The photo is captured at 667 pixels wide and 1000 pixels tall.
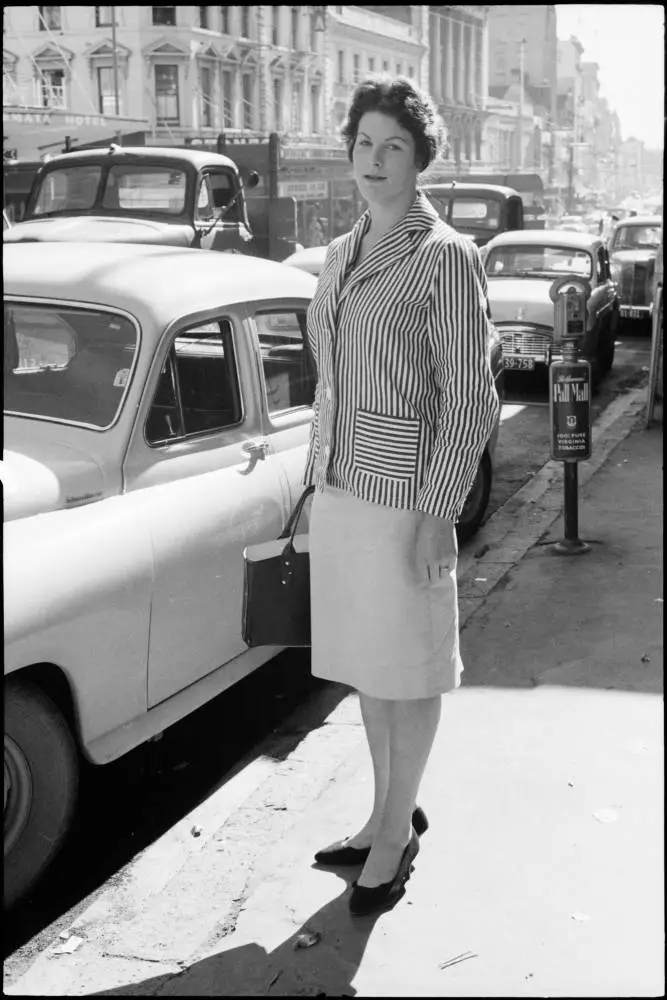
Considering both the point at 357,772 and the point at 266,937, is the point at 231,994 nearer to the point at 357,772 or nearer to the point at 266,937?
the point at 266,937

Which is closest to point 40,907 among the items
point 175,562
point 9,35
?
point 175,562

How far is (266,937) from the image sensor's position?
296 centimetres

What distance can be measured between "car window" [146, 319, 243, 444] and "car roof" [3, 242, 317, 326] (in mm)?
102

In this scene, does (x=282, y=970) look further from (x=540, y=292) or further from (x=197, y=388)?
(x=540, y=292)

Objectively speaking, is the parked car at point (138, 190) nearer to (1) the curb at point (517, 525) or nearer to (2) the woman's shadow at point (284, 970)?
(1) the curb at point (517, 525)

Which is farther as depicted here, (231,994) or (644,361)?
(644,361)

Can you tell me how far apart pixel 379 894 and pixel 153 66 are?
2357 inches

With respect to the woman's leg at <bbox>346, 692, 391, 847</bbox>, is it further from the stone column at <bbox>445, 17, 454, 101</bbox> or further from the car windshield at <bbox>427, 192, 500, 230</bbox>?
the stone column at <bbox>445, 17, 454, 101</bbox>

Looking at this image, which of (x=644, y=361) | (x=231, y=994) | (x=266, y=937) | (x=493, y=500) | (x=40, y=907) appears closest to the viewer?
(x=231, y=994)

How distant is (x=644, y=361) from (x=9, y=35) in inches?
1723

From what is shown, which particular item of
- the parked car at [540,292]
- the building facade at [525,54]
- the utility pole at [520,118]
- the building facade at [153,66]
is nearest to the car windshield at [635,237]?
the parked car at [540,292]

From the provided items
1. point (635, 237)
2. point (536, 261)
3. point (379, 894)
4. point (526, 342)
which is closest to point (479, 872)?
point (379, 894)

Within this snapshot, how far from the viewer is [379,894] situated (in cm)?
306

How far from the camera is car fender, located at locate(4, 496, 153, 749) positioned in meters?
3.05
